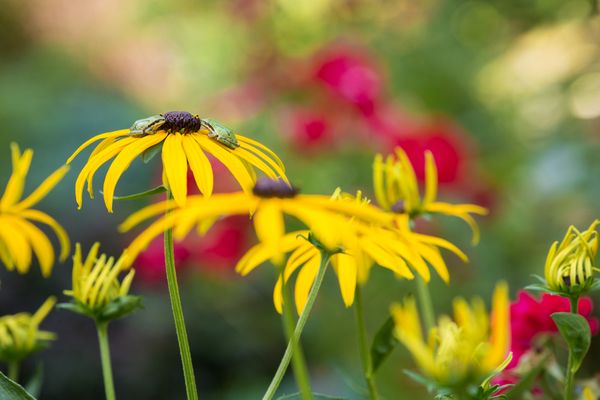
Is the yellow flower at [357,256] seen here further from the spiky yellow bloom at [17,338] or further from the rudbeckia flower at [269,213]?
the spiky yellow bloom at [17,338]

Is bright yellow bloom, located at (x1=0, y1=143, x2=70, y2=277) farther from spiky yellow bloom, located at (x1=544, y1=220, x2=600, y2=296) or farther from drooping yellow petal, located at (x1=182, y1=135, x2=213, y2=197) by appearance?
spiky yellow bloom, located at (x1=544, y1=220, x2=600, y2=296)

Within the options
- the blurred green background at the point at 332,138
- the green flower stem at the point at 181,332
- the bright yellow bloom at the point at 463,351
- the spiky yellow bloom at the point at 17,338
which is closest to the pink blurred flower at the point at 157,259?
the blurred green background at the point at 332,138

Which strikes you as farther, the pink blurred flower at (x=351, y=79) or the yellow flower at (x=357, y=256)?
the pink blurred flower at (x=351, y=79)

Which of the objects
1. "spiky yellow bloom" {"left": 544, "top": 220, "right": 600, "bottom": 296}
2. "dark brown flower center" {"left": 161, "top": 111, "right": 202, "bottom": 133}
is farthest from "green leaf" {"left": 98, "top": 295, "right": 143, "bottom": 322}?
"spiky yellow bloom" {"left": 544, "top": 220, "right": 600, "bottom": 296}

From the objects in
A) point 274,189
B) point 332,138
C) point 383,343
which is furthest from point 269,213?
point 332,138

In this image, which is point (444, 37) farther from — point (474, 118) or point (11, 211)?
point (11, 211)

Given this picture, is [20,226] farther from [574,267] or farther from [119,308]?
[574,267]

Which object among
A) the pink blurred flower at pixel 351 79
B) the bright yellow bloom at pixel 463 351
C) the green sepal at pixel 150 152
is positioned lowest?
the bright yellow bloom at pixel 463 351
